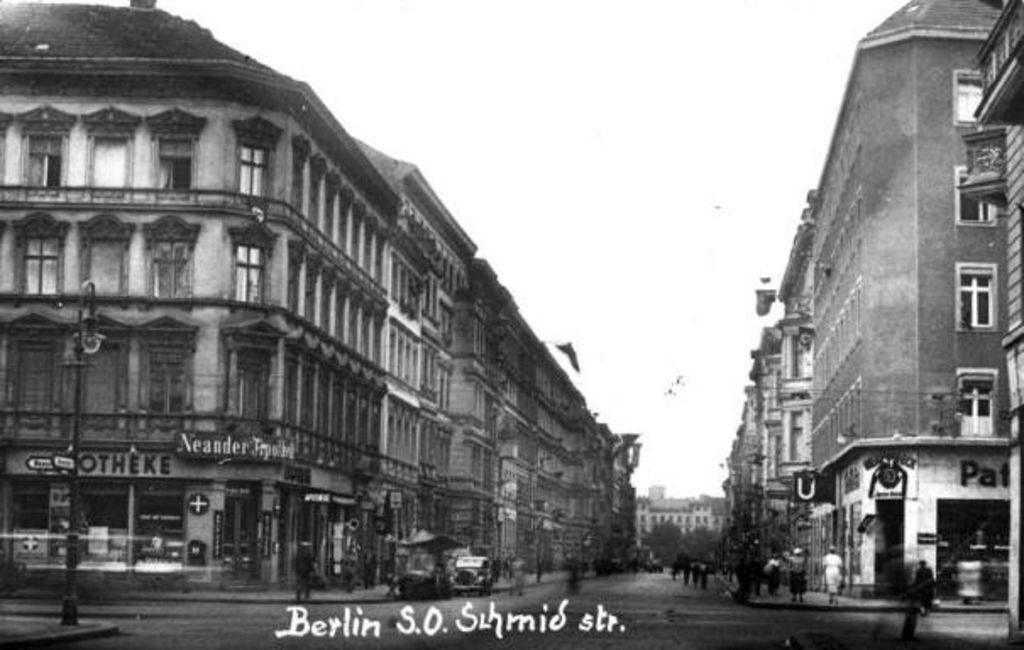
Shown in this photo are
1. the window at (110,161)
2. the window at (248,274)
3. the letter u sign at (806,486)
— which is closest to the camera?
the window at (110,161)

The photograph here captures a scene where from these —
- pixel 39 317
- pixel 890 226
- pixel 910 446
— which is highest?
pixel 890 226

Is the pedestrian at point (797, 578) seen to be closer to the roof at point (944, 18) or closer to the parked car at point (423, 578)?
the parked car at point (423, 578)

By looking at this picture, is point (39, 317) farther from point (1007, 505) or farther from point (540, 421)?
point (540, 421)

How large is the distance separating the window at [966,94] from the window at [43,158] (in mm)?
27825

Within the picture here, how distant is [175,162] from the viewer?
5128 cm

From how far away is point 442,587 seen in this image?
54969mm

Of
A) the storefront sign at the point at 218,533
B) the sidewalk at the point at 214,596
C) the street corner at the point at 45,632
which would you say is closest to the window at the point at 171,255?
the storefront sign at the point at 218,533

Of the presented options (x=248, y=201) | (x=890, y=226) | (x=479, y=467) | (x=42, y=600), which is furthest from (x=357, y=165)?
(x=479, y=467)

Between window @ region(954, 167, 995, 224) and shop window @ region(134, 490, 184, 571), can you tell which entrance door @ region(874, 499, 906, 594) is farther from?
shop window @ region(134, 490, 184, 571)

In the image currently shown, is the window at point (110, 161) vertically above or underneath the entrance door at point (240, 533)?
above

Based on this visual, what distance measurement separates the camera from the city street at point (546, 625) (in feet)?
86.8

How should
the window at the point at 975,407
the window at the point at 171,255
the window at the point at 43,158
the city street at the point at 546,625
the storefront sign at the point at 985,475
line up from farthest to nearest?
the window at the point at 975,407
the storefront sign at the point at 985,475
the window at the point at 171,255
the window at the point at 43,158
the city street at the point at 546,625

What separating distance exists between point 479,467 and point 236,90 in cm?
4686

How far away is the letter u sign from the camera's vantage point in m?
67.2
